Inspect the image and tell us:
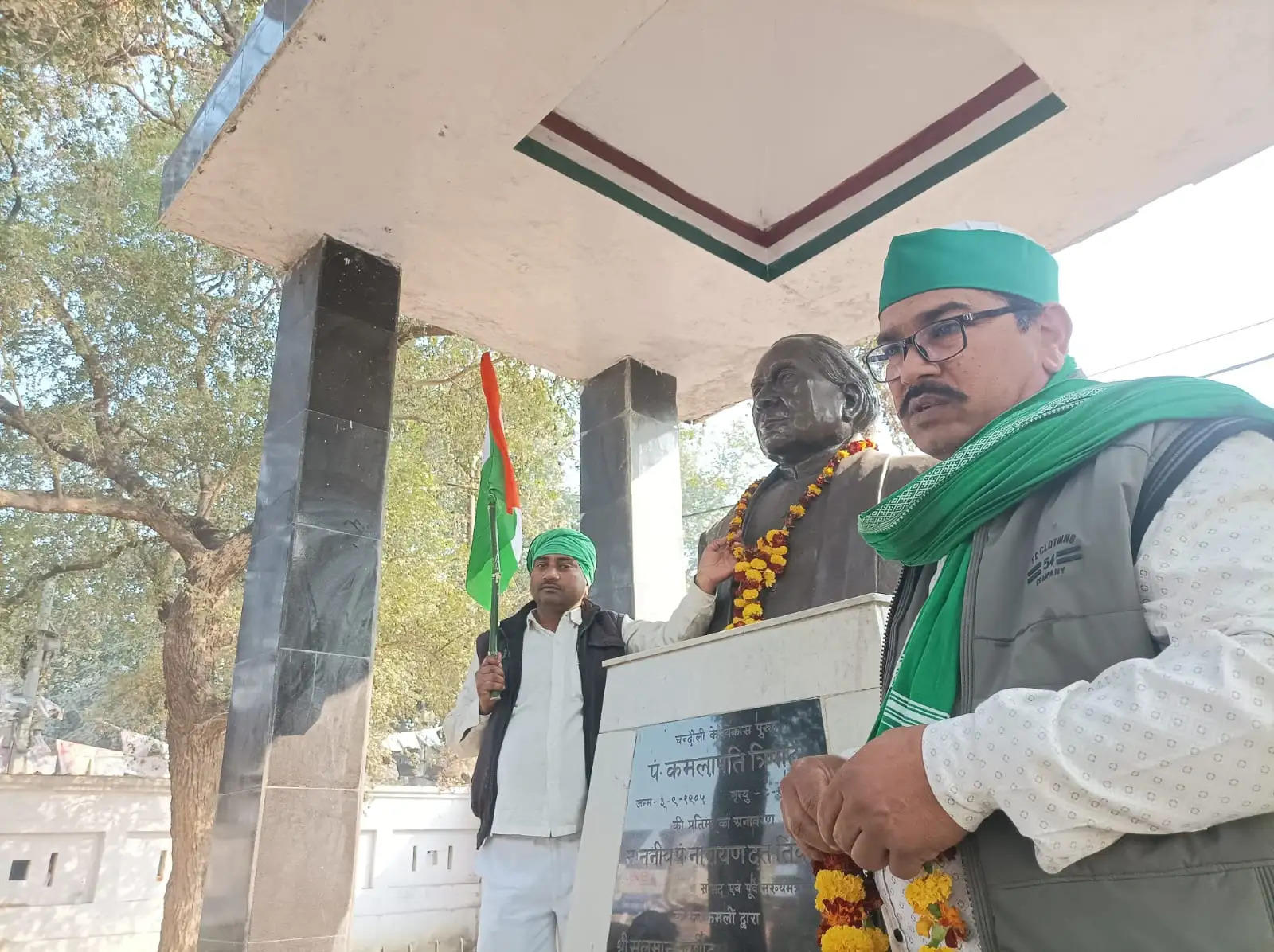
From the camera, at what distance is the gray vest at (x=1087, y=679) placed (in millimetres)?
920

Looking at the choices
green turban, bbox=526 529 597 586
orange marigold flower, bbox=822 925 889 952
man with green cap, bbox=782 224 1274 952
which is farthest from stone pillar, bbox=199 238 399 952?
man with green cap, bbox=782 224 1274 952

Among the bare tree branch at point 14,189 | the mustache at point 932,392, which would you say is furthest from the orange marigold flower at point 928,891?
the bare tree branch at point 14,189

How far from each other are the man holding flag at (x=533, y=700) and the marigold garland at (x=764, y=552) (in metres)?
0.06

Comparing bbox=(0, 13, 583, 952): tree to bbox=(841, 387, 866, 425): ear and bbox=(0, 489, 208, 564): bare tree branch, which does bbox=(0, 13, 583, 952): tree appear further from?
bbox=(841, 387, 866, 425): ear

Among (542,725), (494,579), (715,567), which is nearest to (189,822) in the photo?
(494,579)

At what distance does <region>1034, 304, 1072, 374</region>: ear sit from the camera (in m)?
1.48

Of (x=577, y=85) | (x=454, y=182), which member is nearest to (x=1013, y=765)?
(x=577, y=85)

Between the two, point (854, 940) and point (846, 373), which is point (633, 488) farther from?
point (854, 940)

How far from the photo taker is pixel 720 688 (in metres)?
2.50

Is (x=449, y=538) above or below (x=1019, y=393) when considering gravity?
above

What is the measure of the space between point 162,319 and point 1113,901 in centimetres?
1029

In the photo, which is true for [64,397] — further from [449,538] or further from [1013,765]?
[1013,765]

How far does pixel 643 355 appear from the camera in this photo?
6.29 meters

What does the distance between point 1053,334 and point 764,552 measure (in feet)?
6.16
